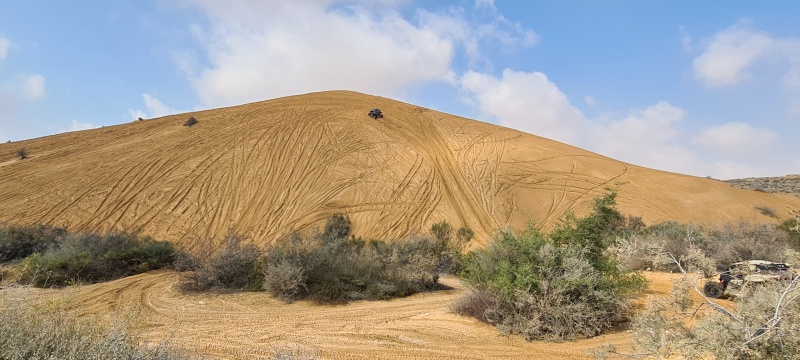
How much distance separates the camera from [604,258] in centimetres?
842

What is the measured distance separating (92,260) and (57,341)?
35.9 ft

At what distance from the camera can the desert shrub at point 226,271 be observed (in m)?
11.2

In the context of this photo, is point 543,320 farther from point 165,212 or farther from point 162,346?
point 165,212

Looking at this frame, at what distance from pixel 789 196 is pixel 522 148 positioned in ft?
73.5

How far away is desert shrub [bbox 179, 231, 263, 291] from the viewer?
11.2 meters

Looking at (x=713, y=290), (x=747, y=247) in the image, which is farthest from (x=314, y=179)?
(x=713, y=290)

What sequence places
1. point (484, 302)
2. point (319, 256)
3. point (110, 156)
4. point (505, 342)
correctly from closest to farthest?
point (505, 342) < point (484, 302) < point (319, 256) < point (110, 156)

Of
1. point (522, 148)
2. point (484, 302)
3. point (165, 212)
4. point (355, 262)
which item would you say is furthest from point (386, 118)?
point (484, 302)

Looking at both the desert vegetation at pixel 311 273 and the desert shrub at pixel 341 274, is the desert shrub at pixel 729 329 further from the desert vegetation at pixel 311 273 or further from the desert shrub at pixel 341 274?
the desert vegetation at pixel 311 273

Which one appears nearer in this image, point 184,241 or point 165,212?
point 184,241

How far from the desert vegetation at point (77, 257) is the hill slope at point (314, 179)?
19.4 feet

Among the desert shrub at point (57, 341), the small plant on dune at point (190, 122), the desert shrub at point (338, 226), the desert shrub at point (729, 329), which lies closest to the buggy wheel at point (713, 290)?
the desert shrub at point (729, 329)

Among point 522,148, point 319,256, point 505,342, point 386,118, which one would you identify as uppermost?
point 386,118

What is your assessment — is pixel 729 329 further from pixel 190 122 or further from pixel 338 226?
pixel 190 122
